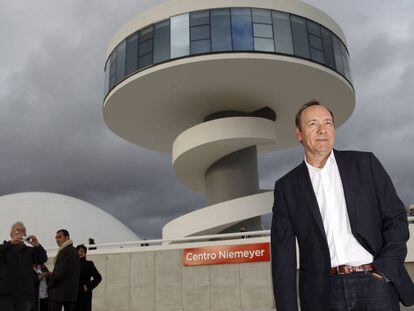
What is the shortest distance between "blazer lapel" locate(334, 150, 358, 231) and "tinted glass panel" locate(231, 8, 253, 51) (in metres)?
19.5

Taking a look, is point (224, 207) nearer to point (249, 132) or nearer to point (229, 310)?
point (249, 132)

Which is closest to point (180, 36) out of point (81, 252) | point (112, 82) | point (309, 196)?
point (112, 82)

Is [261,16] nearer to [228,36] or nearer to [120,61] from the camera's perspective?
[228,36]

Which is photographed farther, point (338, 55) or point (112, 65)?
point (112, 65)

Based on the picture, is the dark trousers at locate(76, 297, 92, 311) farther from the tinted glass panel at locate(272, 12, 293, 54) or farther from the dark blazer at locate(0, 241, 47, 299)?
the tinted glass panel at locate(272, 12, 293, 54)

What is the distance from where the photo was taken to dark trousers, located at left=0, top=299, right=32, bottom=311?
625cm

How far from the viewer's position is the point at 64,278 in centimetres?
750

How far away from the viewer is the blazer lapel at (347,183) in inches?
99.7

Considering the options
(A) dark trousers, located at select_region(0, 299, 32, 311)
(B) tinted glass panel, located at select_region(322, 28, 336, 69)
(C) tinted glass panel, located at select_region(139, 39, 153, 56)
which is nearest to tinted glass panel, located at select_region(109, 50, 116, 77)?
(C) tinted glass panel, located at select_region(139, 39, 153, 56)


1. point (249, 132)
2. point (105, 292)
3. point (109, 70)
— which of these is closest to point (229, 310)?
point (105, 292)

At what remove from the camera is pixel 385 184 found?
257cm

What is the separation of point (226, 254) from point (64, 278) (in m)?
11.1

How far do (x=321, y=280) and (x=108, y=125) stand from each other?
27.3m

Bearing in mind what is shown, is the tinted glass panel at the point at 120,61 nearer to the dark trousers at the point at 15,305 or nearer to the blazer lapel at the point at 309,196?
the dark trousers at the point at 15,305
